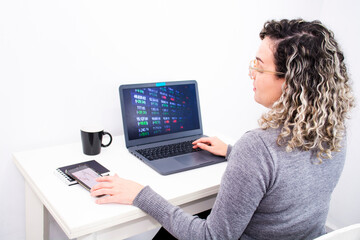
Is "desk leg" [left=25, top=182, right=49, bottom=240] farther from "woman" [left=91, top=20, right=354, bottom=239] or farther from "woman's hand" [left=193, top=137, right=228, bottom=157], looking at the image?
"woman's hand" [left=193, top=137, right=228, bottom=157]

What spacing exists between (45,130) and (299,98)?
38.0 inches

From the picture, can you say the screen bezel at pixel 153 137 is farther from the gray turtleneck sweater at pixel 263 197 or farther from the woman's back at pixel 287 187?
the woman's back at pixel 287 187

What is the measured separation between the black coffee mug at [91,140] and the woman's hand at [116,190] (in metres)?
0.27

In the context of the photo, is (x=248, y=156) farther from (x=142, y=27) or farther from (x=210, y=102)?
(x=210, y=102)

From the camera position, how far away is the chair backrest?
2.28ft

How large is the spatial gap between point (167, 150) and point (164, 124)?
15 centimetres

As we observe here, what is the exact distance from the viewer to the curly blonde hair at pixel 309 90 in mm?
807

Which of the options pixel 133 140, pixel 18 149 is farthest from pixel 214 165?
pixel 18 149

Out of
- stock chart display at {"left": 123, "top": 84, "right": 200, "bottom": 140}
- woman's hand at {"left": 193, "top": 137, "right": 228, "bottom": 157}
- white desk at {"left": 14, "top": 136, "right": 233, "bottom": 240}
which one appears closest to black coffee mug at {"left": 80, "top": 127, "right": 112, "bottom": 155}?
white desk at {"left": 14, "top": 136, "right": 233, "bottom": 240}

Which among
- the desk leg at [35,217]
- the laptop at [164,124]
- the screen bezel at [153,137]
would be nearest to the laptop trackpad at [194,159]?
the laptop at [164,124]

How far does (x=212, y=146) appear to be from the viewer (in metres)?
1.31

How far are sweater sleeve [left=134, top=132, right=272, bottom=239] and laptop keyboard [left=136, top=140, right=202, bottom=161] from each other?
15.0 inches

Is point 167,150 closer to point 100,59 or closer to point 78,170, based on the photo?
point 78,170

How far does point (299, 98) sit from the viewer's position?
2.68ft
